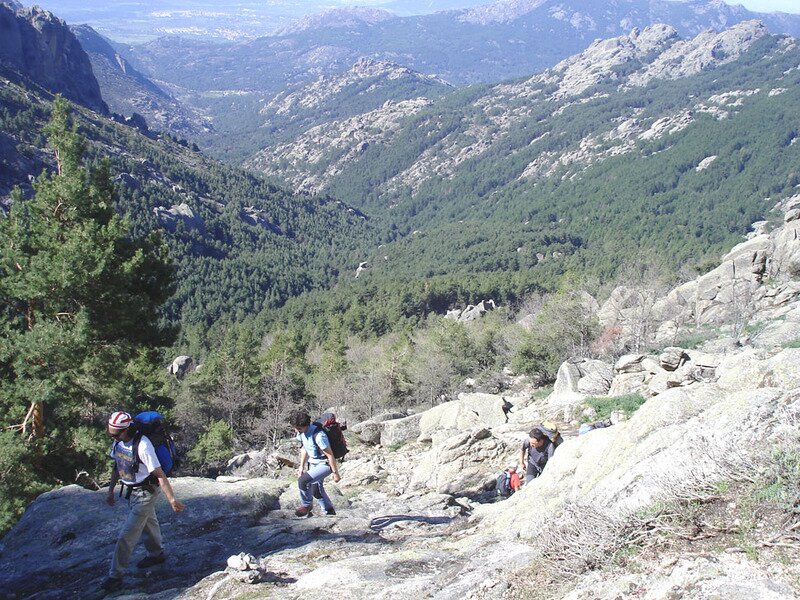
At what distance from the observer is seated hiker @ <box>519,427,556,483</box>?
433 inches

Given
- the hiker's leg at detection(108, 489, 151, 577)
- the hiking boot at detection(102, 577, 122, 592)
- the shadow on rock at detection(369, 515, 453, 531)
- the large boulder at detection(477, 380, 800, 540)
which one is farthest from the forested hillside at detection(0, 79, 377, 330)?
the large boulder at detection(477, 380, 800, 540)

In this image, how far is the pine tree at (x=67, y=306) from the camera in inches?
573

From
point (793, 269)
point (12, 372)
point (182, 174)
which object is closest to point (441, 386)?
point (793, 269)

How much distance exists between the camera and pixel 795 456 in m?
4.50

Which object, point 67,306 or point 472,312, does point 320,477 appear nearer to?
point 67,306

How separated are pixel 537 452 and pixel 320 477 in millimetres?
4525

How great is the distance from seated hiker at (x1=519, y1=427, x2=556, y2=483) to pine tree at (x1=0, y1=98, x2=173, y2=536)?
1198 centimetres

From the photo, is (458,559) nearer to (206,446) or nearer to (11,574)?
(11,574)

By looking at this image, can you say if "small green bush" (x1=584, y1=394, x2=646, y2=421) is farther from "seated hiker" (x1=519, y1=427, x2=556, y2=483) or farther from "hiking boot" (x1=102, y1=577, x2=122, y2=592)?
"hiking boot" (x1=102, y1=577, x2=122, y2=592)

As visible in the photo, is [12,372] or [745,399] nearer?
[745,399]

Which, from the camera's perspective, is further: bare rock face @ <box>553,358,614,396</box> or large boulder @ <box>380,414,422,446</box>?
bare rock face @ <box>553,358,614,396</box>

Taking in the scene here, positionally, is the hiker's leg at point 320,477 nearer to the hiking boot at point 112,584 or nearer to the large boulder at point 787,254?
the hiking boot at point 112,584

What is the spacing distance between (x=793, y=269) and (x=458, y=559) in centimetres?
3499

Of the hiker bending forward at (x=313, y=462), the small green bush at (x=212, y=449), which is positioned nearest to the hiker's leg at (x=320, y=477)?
the hiker bending forward at (x=313, y=462)
